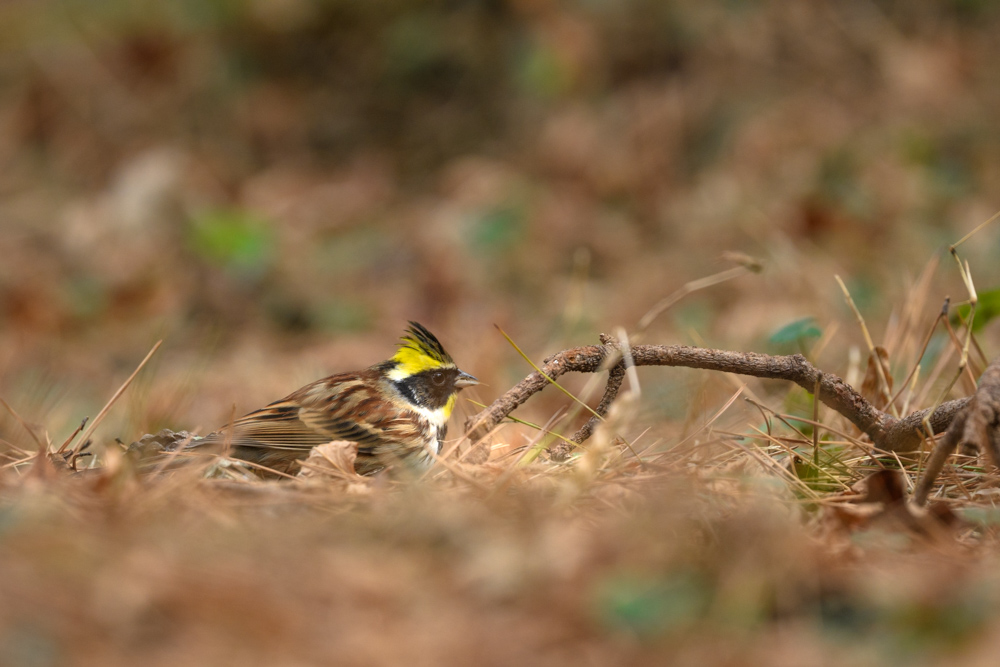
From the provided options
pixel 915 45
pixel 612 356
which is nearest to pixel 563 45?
pixel 915 45

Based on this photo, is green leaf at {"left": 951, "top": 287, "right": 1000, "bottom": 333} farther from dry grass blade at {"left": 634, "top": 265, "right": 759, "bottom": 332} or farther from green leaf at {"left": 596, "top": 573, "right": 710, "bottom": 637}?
green leaf at {"left": 596, "top": 573, "right": 710, "bottom": 637}

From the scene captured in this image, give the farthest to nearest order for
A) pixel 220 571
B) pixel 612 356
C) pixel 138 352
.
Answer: pixel 138 352
pixel 612 356
pixel 220 571

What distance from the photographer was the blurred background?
23.9ft

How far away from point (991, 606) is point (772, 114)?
7.42m

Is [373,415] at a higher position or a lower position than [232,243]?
lower

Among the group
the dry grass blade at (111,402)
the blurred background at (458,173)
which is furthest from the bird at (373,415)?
the blurred background at (458,173)

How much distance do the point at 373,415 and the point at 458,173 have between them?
207 inches

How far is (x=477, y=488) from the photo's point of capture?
8.94ft

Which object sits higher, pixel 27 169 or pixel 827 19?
pixel 827 19

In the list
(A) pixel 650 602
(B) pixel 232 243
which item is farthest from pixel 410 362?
(B) pixel 232 243

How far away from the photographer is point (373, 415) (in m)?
4.19

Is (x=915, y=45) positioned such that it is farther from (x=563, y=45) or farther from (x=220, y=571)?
(x=220, y=571)

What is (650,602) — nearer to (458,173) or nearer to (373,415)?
(373,415)

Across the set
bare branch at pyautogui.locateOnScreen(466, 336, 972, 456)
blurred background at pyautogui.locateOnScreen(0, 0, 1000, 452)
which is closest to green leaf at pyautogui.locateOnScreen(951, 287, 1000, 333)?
bare branch at pyautogui.locateOnScreen(466, 336, 972, 456)
